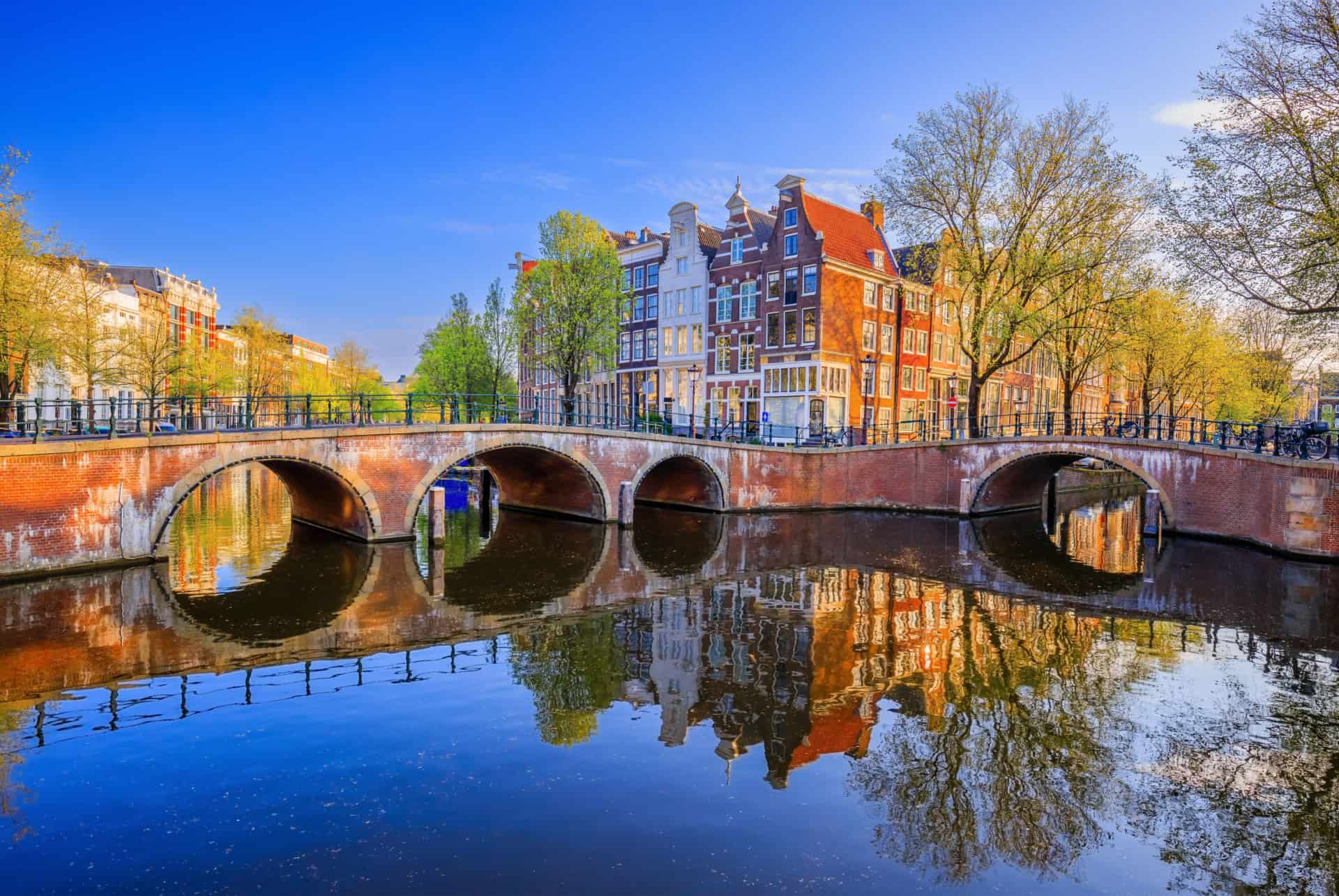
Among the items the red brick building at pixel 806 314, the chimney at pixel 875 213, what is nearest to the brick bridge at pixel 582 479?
the red brick building at pixel 806 314

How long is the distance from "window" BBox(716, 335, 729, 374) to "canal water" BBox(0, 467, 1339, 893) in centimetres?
2661

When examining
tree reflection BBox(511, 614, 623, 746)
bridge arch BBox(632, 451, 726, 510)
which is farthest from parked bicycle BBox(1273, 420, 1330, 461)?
tree reflection BBox(511, 614, 623, 746)

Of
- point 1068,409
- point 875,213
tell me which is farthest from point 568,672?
point 875,213

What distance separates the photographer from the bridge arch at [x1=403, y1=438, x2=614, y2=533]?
24156 millimetres

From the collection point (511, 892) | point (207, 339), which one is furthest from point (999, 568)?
point (207, 339)

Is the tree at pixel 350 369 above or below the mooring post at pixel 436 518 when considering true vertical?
above

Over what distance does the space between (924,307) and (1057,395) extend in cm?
1788

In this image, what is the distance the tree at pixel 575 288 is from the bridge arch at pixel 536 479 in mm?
6772

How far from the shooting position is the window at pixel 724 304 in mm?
44438

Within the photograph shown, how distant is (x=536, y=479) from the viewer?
107ft

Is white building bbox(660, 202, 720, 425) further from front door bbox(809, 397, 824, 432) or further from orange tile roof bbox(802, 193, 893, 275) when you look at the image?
front door bbox(809, 397, 824, 432)

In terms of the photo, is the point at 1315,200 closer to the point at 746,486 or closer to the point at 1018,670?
the point at 1018,670

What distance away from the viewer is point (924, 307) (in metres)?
46.3

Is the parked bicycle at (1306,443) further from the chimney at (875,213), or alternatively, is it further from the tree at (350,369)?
the tree at (350,369)
